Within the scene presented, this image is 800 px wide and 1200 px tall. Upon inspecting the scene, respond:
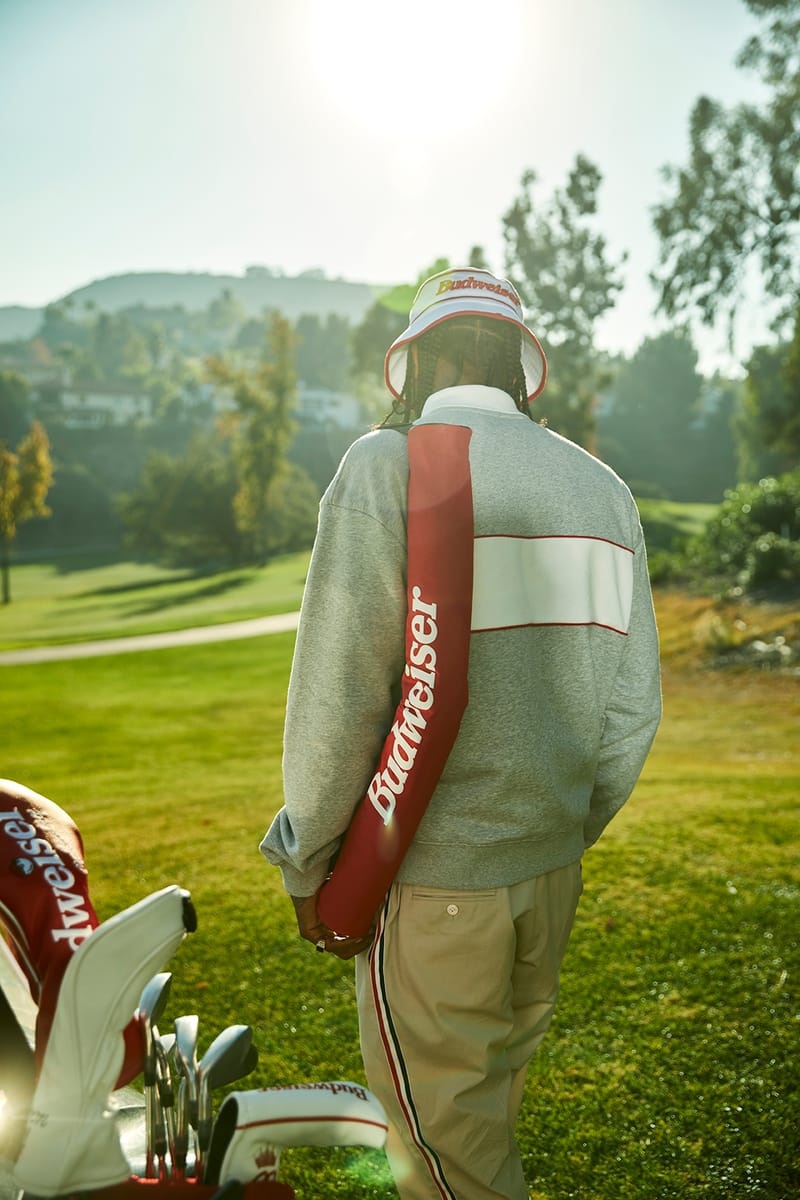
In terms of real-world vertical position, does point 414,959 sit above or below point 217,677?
above

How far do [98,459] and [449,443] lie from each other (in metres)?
85.0

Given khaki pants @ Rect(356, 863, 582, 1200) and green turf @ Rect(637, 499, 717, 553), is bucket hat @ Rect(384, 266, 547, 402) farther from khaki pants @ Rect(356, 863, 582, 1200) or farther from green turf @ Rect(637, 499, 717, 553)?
green turf @ Rect(637, 499, 717, 553)

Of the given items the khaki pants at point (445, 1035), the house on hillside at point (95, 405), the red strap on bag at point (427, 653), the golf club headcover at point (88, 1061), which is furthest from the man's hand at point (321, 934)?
the house on hillside at point (95, 405)

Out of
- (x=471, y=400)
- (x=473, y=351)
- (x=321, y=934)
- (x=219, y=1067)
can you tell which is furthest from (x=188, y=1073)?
(x=473, y=351)

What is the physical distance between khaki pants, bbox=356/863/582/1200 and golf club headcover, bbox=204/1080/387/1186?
0.51 meters

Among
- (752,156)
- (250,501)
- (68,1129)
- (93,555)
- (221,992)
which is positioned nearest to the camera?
(68,1129)

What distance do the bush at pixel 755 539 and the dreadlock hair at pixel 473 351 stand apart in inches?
727

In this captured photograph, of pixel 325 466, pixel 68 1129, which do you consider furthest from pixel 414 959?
pixel 325 466

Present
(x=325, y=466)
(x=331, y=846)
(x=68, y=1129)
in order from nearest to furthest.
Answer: (x=68, y=1129), (x=331, y=846), (x=325, y=466)

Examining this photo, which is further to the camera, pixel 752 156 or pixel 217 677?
pixel 752 156

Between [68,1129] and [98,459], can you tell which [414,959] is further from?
[98,459]

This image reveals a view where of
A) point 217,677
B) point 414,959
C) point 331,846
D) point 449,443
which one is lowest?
point 217,677

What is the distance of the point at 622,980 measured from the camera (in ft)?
11.7

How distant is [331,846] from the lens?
1.88 metres
